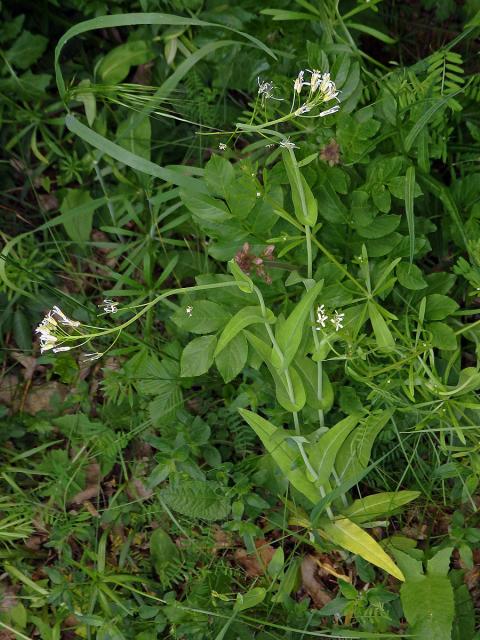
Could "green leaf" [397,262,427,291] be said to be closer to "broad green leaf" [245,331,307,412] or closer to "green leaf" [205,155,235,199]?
"broad green leaf" [245,331,307,412]

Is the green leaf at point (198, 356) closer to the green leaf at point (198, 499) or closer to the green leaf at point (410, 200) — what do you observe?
the green leaf at point (198, 499)

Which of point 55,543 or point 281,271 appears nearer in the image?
point 281,271

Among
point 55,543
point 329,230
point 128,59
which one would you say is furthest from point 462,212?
point 55,543

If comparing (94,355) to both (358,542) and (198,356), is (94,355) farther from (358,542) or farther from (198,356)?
(358,542)

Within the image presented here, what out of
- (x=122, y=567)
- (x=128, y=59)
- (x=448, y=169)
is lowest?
(x=122, y=567)

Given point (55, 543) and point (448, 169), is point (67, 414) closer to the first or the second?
point (55, 543)

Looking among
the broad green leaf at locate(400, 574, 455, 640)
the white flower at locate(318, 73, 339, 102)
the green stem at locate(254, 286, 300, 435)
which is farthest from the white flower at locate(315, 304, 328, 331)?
the broad green leaf at locate(400, 574, 455, 640)
